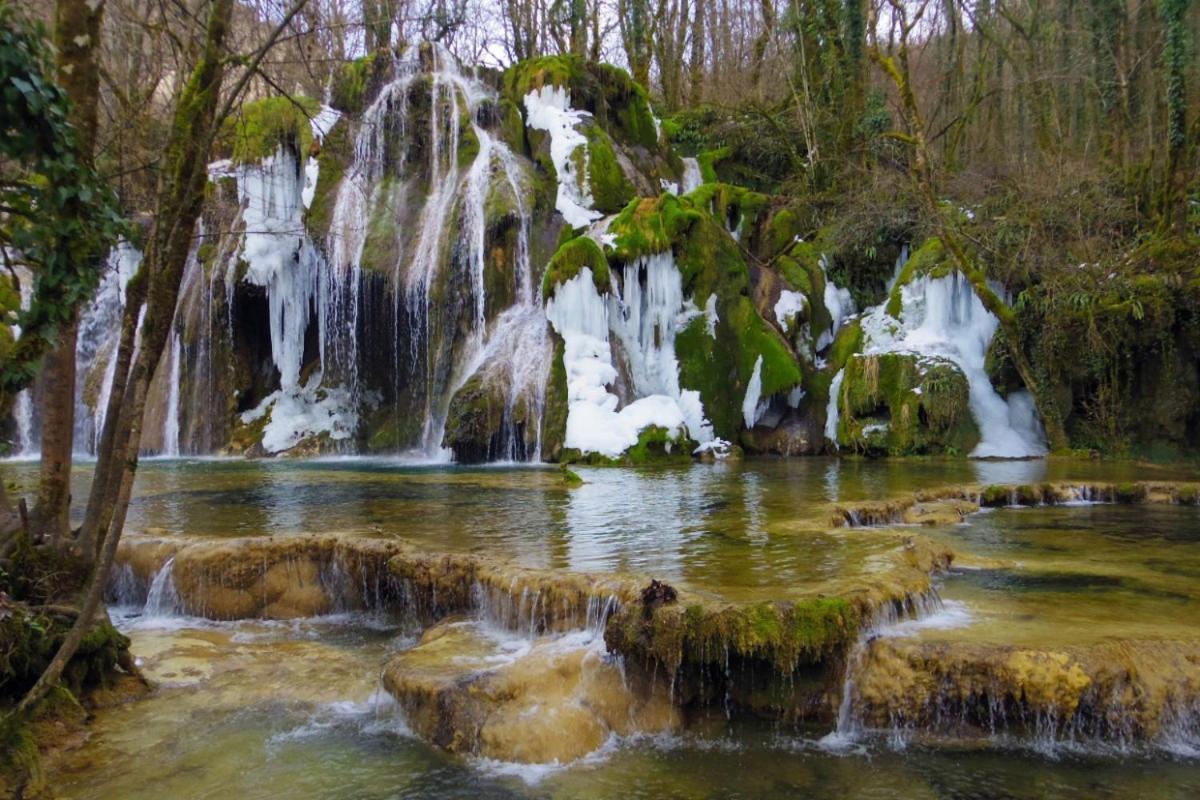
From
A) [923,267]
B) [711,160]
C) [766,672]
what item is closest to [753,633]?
[766,672]

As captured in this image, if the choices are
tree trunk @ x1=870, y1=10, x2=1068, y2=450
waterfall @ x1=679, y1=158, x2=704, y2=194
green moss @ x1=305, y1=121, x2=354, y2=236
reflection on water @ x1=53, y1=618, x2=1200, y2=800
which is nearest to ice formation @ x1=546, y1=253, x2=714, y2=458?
tree trunk @ x1=870, y1=10, x2=1068, y2=450

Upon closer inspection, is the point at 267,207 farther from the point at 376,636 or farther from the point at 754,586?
the point at 754,586

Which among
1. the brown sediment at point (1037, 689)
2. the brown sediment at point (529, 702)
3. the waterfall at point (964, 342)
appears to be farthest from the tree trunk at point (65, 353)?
the waterfall at point (964, 342)

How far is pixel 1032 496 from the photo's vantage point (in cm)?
963

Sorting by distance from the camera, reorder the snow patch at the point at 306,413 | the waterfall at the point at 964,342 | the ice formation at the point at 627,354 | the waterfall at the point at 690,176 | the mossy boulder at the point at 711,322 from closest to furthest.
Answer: the waterfall at the point at 964,342, the ice formation at the point at 627,354, the mossy boulder at the point at 711,322, the snow patch at the point at 306,413, the waterfall at the point at 690,176

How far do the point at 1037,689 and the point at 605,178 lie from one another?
1706cm

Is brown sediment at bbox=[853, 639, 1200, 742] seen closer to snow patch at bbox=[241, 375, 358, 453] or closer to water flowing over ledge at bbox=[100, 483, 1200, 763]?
water flowing over ledge at bbox=[100, 483, 1200, 763]

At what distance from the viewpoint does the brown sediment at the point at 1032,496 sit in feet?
28.4

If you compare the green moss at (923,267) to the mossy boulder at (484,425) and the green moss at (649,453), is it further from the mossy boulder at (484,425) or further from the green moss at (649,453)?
the mossy boulder at (484,425)

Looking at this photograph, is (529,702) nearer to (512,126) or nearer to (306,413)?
(306,413)

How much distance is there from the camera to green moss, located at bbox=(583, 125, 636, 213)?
19516 millimetres

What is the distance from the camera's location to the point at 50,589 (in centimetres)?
475

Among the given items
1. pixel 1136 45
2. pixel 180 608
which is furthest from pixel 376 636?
pixel 1136 45

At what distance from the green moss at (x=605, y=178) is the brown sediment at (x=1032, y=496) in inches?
466
